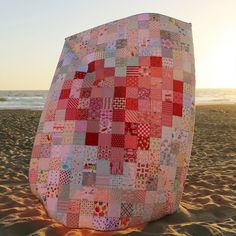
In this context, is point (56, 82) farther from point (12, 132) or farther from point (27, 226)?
point (12, 132)

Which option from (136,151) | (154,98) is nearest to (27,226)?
(136,151)

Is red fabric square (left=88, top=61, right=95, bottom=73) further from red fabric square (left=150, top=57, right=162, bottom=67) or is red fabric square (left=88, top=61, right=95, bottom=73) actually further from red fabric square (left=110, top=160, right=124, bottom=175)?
red fabric square (left=110, top=160, right=124, bottom=175)

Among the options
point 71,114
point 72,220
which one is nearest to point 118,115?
point 71,114

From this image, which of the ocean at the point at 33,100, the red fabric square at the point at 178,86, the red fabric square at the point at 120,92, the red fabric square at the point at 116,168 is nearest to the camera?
the red fabric square at the point at 116,168

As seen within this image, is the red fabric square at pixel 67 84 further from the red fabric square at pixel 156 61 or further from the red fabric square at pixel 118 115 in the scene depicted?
the red fabric square at pixel 156 61

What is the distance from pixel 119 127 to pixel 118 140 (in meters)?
0.11

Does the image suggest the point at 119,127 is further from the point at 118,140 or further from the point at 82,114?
the point at 82,114

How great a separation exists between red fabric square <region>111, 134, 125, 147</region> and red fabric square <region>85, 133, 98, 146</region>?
0.14 m

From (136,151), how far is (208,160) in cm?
420

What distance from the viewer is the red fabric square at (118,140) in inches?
116

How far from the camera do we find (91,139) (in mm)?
2988

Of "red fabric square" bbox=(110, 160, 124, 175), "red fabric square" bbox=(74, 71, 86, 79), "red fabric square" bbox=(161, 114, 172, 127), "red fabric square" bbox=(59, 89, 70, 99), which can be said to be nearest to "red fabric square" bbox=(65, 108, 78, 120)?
"red fabric square" bbox=(59, 89, 70, 99)

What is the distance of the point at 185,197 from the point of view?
427 cm

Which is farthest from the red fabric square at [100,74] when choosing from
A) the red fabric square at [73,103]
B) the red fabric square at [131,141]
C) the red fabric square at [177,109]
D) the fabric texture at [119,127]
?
the red fabric square at [177,109]
